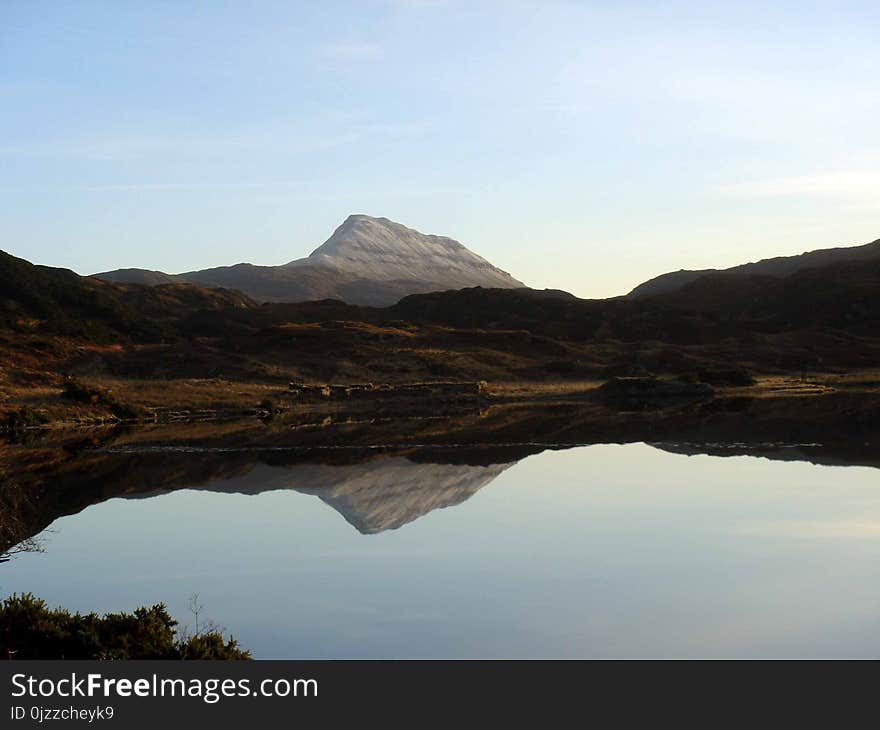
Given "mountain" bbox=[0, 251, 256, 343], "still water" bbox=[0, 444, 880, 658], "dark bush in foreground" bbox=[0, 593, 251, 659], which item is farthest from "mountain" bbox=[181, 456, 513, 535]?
"mountain" bbox=[0, 251, 256, 343]

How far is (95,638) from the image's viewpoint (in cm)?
1183

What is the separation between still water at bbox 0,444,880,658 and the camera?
13.3 m

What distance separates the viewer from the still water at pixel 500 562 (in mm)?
13273

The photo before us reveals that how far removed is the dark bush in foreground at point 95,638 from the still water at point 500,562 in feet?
3.62

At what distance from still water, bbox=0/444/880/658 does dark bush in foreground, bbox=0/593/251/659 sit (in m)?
1.10

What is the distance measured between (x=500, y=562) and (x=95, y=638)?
316 inches

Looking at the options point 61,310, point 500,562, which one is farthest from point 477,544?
point 61,310

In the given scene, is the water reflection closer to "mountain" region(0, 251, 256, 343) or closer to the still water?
the still water

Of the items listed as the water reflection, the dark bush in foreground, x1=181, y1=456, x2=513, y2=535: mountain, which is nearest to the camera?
the dark bush in foreground

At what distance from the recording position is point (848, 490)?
26359 mm

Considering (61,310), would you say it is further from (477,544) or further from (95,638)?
(95,638)

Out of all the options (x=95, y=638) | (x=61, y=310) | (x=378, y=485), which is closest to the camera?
(x=95, y=638)

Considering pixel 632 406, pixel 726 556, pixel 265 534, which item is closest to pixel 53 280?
pixel 632 406
